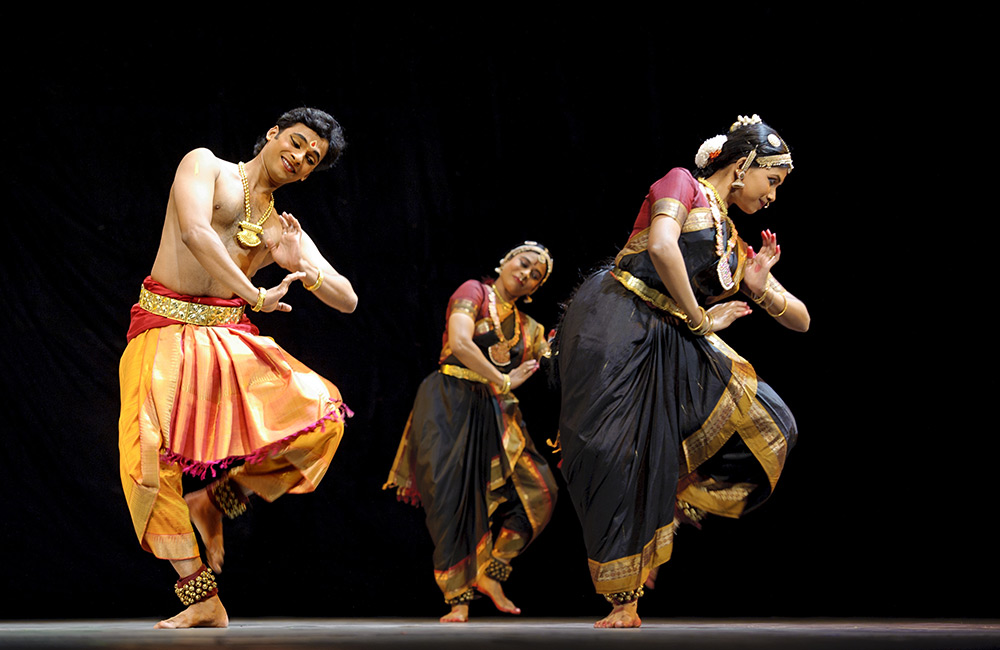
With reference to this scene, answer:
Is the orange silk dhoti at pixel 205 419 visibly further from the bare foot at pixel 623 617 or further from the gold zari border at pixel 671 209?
the gold zari border at pixel 671 209

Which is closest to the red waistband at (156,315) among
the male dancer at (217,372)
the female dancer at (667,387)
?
the male dancer at (217,372)

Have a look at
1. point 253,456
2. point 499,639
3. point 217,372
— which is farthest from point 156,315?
point 499,639

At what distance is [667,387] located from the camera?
9.51 ft

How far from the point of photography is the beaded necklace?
2955 millimetres

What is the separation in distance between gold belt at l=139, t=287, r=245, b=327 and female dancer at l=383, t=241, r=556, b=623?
1362mm

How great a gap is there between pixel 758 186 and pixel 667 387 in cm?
69

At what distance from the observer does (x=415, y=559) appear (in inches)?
171

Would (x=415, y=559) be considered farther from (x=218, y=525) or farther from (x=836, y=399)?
(x=836, y=399)

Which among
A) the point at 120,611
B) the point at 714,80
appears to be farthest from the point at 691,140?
the point at 120,611

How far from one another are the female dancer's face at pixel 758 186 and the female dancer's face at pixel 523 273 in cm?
121

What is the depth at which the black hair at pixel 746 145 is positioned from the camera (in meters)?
3.05

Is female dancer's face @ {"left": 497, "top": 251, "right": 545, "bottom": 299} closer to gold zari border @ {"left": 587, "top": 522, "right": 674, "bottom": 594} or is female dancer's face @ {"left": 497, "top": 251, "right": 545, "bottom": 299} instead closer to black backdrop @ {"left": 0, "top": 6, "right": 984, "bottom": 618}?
black backdrop @ {"left": 0, "top": 6, "right": 984, "bottom": 618}

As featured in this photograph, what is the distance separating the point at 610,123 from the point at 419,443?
1.63 metres

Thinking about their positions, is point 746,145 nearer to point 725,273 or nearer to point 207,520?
point 725,273
